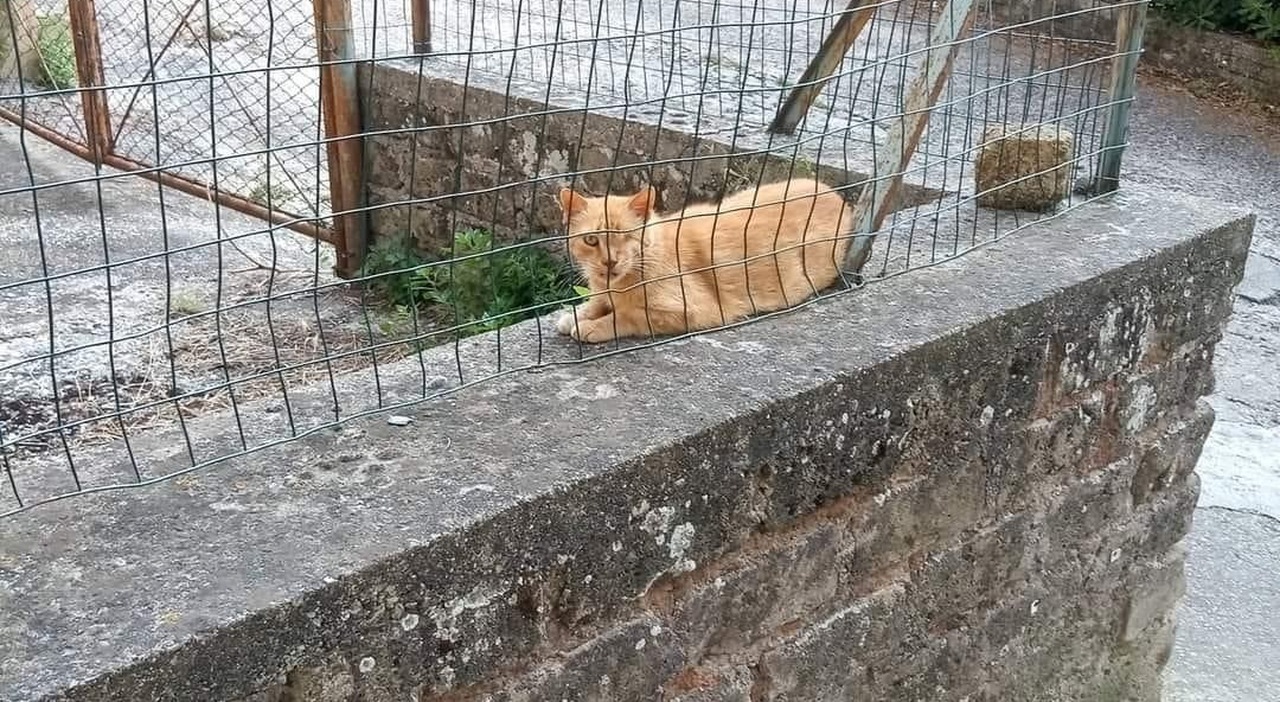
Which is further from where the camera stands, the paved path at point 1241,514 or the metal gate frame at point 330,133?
the metal gate frame at point 330,133

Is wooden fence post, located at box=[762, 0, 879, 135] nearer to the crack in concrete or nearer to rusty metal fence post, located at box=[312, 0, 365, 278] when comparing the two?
rusty metal fence post, located at box=[312, 0, 365, 278]

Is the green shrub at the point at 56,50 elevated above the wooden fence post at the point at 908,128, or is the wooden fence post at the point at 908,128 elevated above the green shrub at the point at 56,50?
the wooden fence post at the point at 908,128

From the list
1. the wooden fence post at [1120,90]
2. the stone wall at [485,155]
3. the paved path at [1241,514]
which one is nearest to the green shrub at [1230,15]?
A: the paved path at [1241,514]

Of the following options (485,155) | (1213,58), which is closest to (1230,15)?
(1213,58)

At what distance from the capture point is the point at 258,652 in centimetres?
183

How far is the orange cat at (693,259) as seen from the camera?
2.82 meters

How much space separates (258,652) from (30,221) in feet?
19.7

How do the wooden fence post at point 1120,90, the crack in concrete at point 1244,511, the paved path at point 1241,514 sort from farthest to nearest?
1. the crack in concrete at point 1244,511
2. the paved path at point 1241,514
3. the wooden fence post at point 1120,90

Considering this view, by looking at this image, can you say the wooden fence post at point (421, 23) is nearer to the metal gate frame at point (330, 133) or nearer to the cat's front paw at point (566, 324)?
the metal gate frame at point (330, 133)

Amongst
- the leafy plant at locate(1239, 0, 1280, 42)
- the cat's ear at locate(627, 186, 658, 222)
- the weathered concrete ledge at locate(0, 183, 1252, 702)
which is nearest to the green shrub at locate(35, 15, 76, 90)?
the cat's ear at locate(627, 186, 658, 222)

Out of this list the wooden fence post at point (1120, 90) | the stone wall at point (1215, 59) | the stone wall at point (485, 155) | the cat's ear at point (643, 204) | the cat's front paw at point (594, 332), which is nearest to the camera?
the cat's front paw at point (594, 332)

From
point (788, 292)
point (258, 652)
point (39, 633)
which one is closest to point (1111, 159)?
point (788, 292)

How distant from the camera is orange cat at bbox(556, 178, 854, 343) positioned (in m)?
2.82

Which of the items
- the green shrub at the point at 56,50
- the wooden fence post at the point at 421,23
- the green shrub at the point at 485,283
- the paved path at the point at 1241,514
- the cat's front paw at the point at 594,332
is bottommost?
the paved path at the point at 1241,514
